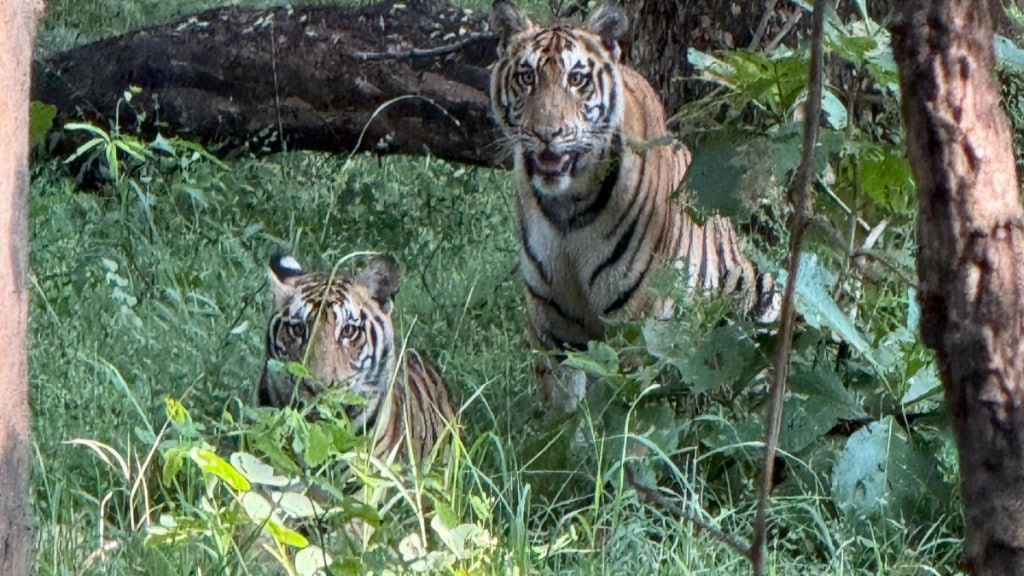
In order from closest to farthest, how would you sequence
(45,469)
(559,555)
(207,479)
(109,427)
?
(207,479), (559,555), (45,469), (109,427)

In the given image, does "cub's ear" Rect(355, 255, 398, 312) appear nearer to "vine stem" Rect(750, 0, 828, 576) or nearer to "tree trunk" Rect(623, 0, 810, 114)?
"tree trunk" Rect(623, 0, 810, 114)

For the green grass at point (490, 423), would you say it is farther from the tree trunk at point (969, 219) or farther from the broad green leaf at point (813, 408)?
the tree trunk at point (969, 219)

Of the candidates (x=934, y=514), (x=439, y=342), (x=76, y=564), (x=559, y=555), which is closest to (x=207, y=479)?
(x=76, y=564)

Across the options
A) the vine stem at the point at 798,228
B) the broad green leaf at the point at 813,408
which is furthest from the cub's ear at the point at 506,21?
the vine stem at the point at 798,228

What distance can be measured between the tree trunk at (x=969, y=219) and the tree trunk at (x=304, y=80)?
4893mm

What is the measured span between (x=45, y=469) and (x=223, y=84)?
11.5 ft

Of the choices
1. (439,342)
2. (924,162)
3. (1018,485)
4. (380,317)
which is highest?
(924,162)

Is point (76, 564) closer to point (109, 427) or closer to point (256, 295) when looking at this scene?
point (109, 427)

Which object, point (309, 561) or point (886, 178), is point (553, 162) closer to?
point (886, 178)

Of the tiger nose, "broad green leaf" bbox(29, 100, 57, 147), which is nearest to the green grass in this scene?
"broad green leaf" bbox(29, 100, 57, 147)

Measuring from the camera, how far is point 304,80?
289 inches

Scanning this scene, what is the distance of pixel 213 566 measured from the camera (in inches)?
135

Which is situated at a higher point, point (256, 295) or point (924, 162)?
point (924, 162)

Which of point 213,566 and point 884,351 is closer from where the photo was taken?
point 213,566
